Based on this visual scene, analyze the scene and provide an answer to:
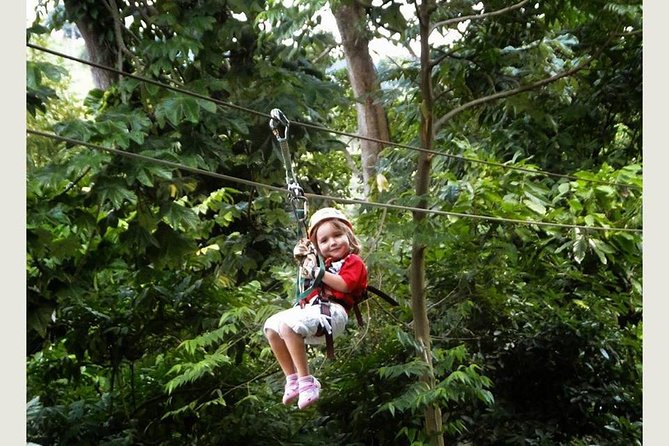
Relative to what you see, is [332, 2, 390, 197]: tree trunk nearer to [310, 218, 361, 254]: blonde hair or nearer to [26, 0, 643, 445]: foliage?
[26, 0, 643, 445]: foliage

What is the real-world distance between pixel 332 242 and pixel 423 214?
154cm

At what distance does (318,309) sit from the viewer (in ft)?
11.2

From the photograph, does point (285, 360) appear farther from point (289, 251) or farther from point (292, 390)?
point (289, 251)

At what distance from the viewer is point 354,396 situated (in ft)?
18.4

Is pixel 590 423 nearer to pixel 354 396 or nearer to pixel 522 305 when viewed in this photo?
pixel 522 305

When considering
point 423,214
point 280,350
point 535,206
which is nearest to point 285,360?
point 280,350

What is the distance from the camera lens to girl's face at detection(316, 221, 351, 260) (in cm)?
356

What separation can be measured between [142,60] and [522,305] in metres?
2.84

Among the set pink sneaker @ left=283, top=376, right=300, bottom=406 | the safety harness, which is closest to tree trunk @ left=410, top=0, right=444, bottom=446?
the safety harness

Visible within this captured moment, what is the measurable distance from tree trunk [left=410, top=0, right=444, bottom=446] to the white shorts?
5.03ft

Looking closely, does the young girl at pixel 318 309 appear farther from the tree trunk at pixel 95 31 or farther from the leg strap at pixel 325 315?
the tree trunk at pixel 95 31

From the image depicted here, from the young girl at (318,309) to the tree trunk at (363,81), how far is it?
158 inches

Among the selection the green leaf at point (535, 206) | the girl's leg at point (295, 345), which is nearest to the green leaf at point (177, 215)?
the girl's leg at point (295, 345)

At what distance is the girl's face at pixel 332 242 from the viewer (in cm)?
356
